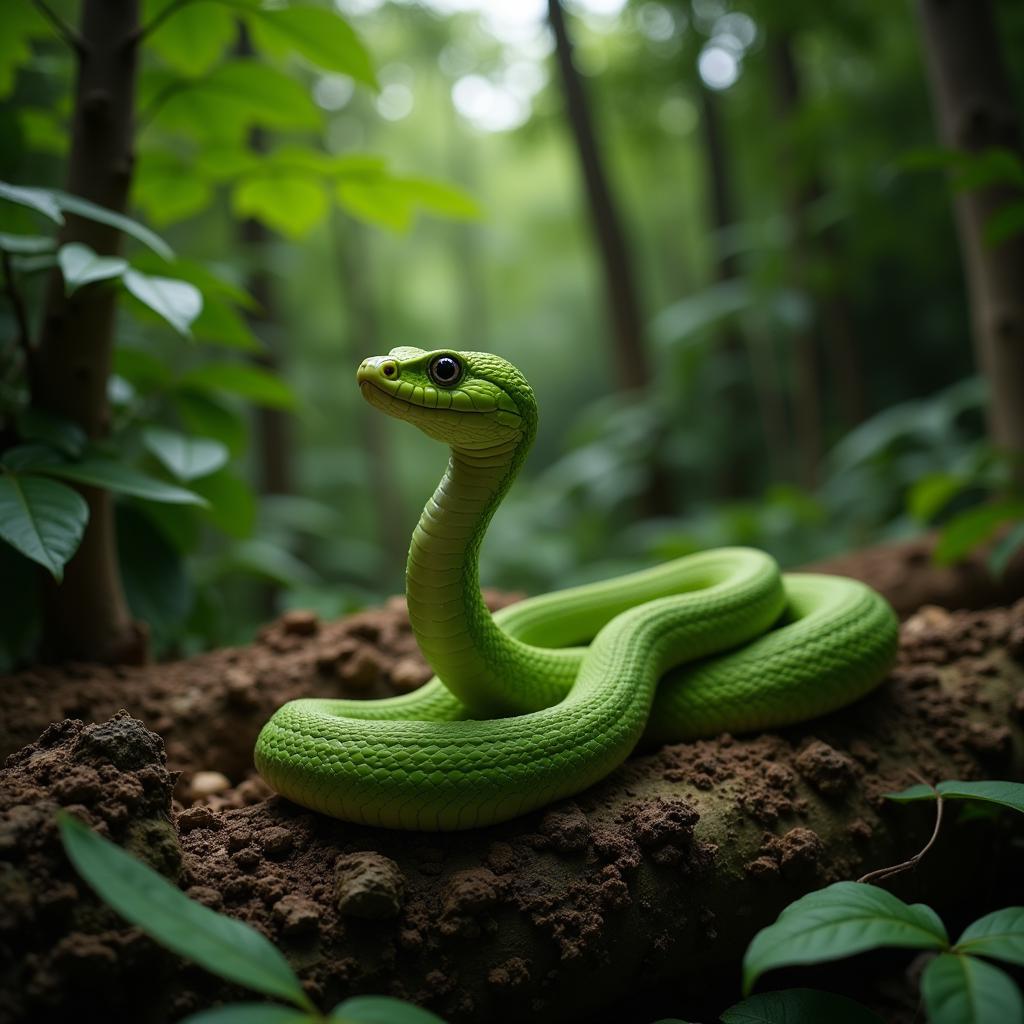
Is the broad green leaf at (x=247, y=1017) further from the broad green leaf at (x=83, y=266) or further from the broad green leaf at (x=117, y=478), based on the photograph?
the broad green leaf at (x=83, y=266)

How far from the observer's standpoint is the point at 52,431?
8.02 ft

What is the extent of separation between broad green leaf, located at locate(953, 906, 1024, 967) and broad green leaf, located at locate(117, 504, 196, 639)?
2.66 meters

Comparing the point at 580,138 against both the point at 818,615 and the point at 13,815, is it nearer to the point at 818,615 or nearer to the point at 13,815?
the point at 818,615

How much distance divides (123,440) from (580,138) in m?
5.59

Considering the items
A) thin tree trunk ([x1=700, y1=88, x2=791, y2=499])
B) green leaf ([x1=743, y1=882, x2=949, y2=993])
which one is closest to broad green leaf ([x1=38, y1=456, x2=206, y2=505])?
green leaf ([x1=743, y1=882, x2=949, y2=993])

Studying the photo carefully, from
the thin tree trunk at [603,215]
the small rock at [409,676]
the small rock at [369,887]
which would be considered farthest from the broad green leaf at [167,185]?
the thin tree trunk at [603,215]

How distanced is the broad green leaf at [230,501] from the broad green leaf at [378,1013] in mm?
2251

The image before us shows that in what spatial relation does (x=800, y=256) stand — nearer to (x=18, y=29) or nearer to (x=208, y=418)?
(x=208, y=418)

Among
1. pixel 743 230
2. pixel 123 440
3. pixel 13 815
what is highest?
pixel 743 230

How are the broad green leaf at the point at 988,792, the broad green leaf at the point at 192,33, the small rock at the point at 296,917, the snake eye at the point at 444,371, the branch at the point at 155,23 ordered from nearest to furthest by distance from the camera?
the small rock at the point at 296,917 → the broad green leaf at the point at 988,792 → the snake eye at the point at 444,371 → the branch at the point at 155,23 → the broad green leaf at the point at 192,33

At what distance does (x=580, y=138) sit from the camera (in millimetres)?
7199

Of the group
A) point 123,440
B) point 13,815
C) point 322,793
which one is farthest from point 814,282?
point 13,815

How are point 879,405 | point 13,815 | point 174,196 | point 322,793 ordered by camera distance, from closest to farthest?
1. point 13,815
2. point 322,793
3. point 174,196
4. point 879,405

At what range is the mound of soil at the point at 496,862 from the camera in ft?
4.87
